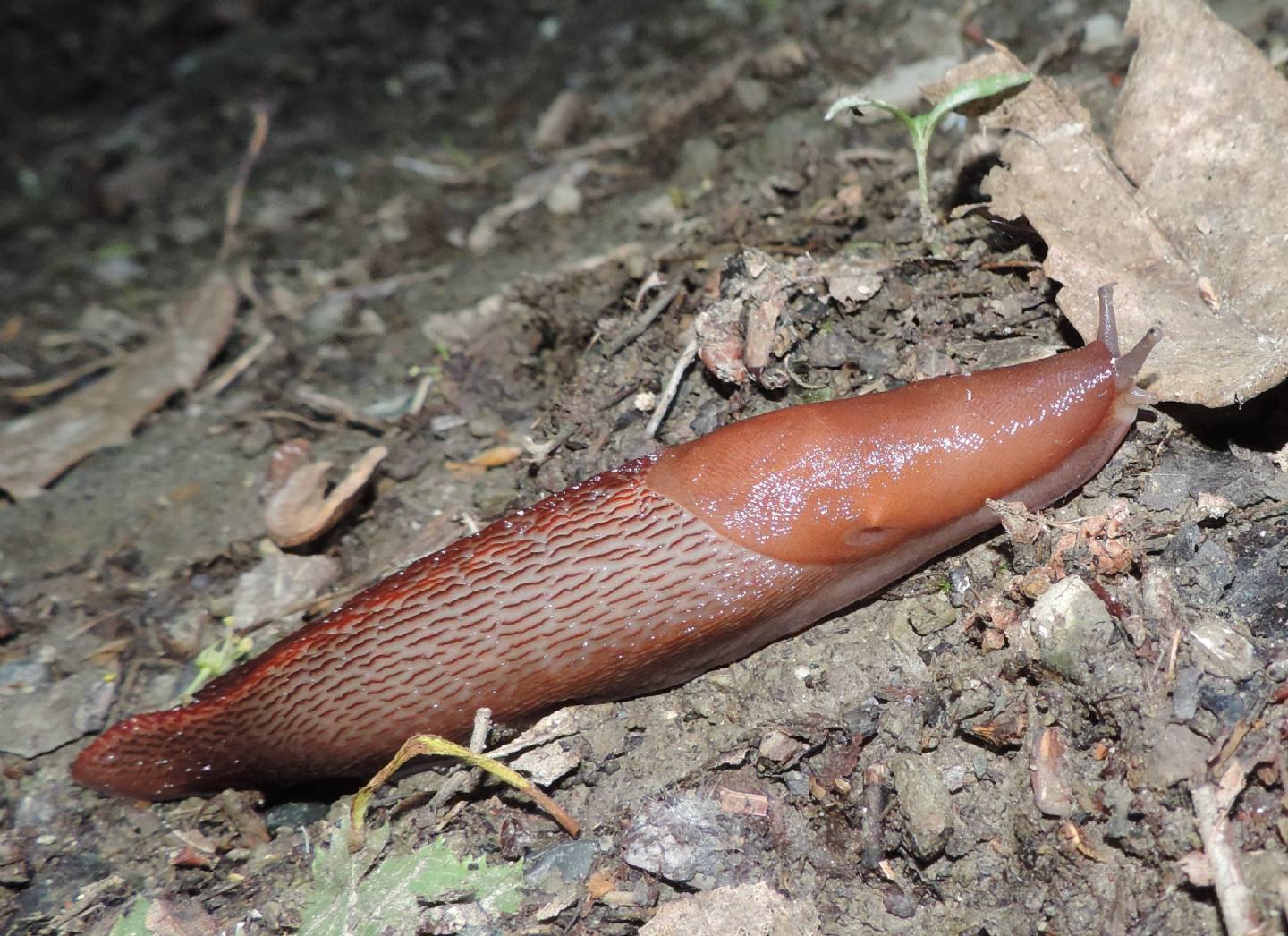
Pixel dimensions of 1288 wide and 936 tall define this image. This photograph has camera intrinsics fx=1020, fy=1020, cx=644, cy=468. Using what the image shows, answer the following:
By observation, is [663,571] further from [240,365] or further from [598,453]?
[240,365]

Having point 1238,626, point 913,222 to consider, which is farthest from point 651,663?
point 913,222

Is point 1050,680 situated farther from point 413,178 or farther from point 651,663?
point 413,178

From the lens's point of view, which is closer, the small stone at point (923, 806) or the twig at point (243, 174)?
the small stone at point (923, 806)

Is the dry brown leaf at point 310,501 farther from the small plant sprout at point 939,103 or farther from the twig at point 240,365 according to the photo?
the small plant sprout at point 939,103

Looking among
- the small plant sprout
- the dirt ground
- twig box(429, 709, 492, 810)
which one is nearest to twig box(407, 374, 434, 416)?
the dirt ground

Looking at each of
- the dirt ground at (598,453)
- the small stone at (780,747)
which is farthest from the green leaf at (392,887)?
the small stone at (780,747)

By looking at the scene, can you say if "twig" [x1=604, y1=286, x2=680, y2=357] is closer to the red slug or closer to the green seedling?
the red slug
